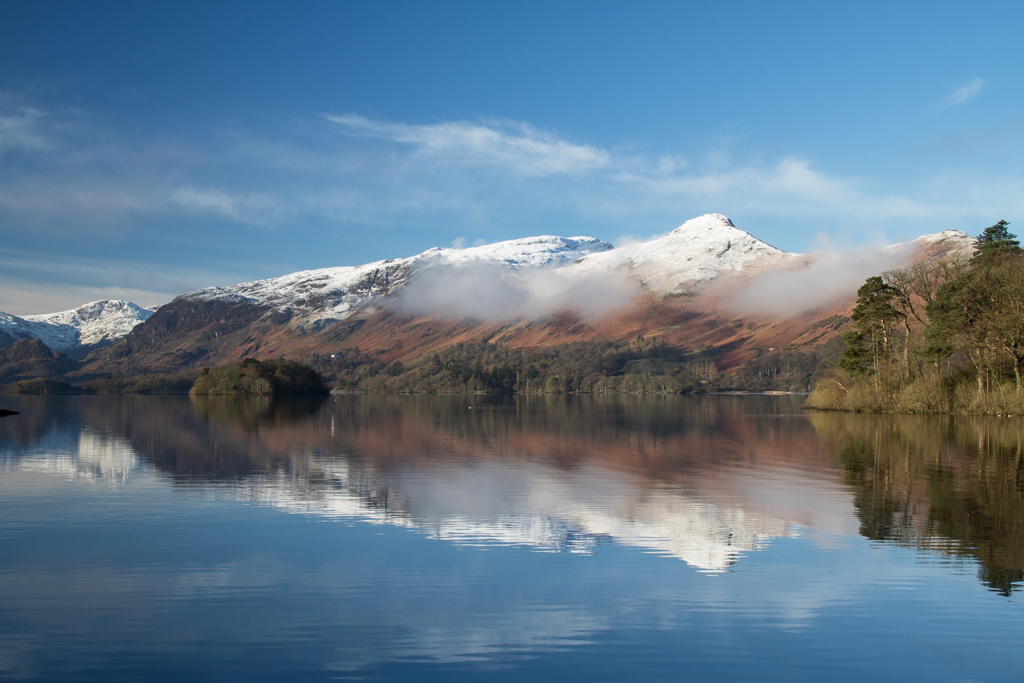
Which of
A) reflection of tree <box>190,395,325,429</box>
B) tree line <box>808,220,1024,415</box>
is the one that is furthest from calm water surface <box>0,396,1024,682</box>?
reflection of tree <box>190,395,325,429</box>

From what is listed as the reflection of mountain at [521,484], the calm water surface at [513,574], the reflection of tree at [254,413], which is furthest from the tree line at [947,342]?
the reflection of tree at [254,413]

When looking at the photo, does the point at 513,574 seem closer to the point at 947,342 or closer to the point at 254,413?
the point at 947,342

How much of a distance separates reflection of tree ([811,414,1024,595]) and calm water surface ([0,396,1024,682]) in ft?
0.39

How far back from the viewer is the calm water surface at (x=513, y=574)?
9.98 meters

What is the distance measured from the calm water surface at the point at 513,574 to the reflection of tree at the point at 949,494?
119mm

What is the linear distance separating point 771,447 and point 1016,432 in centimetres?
1836

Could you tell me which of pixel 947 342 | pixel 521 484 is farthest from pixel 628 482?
pixel 947 342

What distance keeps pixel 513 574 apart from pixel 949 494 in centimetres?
1596

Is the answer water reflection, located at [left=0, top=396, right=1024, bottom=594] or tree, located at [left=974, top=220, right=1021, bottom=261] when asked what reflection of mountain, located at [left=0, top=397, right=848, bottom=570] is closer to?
water reflection, located at [left=0, top=396, right=1024, bottom=594]

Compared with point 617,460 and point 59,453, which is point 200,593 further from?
point 59,453

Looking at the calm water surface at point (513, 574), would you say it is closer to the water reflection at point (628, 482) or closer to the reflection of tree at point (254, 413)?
the water reflection at point (628, 482)

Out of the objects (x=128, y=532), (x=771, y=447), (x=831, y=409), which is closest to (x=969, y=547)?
(x=128, y=532)

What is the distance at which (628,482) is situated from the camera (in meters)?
26.5

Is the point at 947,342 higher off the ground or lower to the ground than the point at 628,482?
higher
